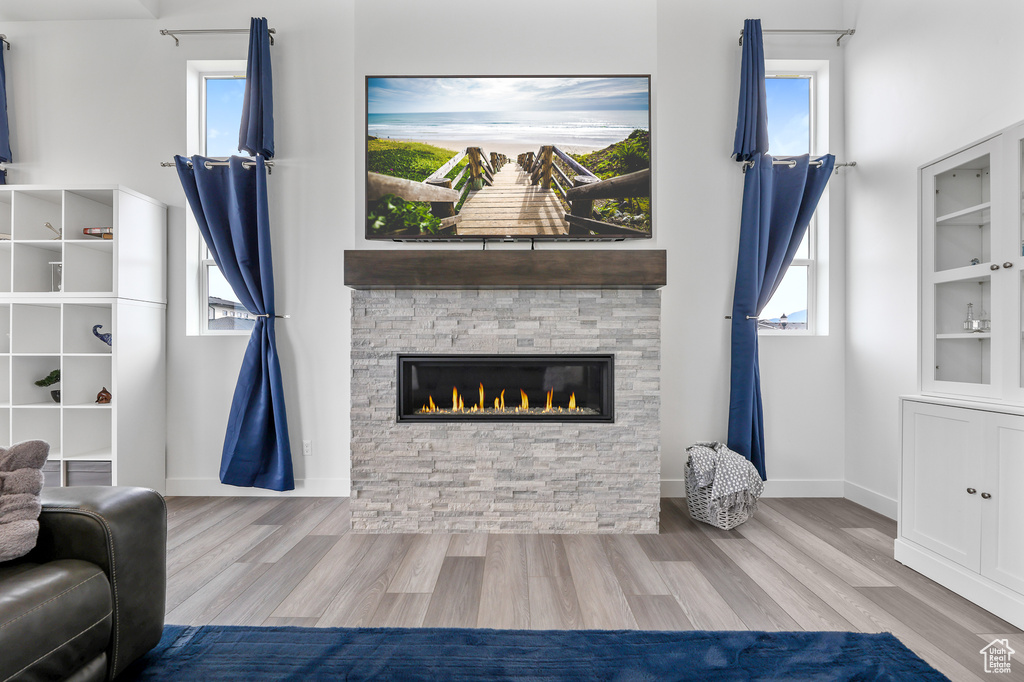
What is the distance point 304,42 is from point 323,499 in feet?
9.82

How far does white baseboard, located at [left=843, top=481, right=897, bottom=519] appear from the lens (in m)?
3.02

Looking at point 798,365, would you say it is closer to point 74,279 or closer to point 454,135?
point 454,135

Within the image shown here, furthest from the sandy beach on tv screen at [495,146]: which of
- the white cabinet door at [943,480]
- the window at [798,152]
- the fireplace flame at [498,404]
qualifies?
the white cabinet door at [943,480]

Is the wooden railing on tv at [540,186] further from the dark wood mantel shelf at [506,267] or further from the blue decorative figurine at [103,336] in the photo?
the blue decorative figurine at [103,336]

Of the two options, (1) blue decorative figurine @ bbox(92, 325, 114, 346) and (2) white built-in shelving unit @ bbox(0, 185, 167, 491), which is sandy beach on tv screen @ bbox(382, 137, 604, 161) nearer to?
(2) white built-in shelving unit @ bbox(0, 185, 167, 491)

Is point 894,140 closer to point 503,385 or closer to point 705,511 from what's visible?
Answer: point 705,511

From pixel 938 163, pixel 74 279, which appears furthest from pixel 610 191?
pixel 74 279

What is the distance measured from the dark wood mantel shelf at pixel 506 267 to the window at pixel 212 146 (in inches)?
55.8

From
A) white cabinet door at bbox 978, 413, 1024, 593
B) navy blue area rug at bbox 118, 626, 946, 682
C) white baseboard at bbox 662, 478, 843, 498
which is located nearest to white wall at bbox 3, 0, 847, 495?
white baseboard at bbox 662, 478, 843, 498

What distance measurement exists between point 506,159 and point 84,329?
A: 2.84 metres

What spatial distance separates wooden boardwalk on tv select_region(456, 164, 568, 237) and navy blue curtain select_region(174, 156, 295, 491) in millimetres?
1338

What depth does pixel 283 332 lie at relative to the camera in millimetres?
3443

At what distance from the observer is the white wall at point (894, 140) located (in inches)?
93.8

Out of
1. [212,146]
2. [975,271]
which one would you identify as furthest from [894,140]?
[212,146]
